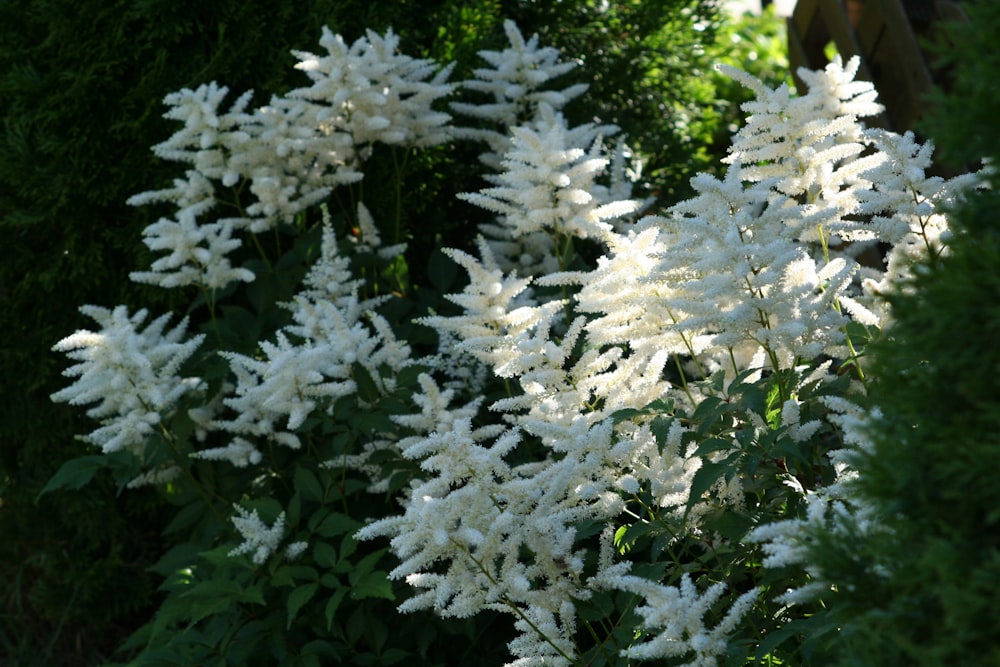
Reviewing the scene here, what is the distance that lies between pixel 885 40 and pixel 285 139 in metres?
2.44

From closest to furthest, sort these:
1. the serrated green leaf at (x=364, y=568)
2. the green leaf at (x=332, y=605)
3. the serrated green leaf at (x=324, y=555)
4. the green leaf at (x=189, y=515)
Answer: the green leaf at (x=332, y=605) < the serrated green leaf at (x=364, y=568) < the serrated green leaf at (x=324, y=555) < the green leaf at (x=189, y=515)

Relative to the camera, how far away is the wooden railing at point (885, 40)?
429cm

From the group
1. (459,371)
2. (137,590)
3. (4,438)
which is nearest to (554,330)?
(459,371)

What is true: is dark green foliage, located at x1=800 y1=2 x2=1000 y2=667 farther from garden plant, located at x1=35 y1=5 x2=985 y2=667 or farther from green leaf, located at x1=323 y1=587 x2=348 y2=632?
green leaf, located at x1=323 y1=587 x2=348 y2=632

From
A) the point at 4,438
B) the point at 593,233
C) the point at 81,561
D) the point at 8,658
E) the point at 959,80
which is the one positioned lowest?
the point at 8,658

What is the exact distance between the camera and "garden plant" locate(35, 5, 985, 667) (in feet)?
7.11

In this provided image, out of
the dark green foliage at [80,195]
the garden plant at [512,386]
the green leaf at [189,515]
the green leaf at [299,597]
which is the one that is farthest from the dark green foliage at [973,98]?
the dark green foliage at [80,195]

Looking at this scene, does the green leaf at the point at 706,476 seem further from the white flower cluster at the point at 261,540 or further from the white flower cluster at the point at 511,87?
the white flower cluster at the point at 511,87

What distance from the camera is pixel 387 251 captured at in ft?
12.0

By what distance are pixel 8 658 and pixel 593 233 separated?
2.86 m

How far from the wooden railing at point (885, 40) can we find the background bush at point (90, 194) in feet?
2.89

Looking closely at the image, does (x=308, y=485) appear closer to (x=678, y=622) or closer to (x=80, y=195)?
(x=678, y=622)

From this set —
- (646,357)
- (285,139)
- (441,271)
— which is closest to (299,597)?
(646,357)

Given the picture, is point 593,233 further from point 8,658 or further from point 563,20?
point 8,658
